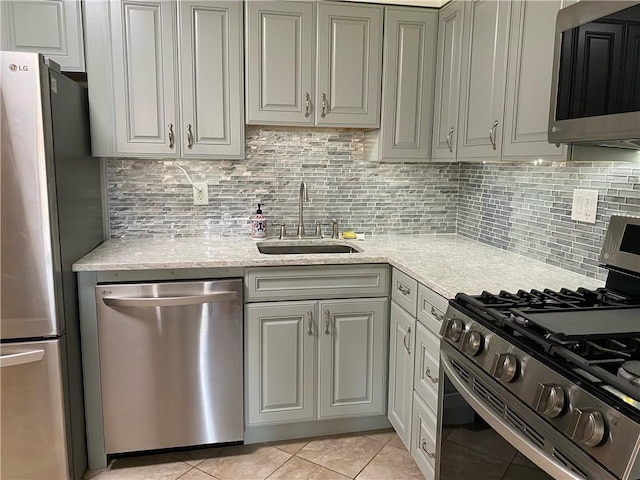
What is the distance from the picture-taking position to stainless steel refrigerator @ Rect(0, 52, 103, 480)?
178 centimetres

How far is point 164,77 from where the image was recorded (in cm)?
232

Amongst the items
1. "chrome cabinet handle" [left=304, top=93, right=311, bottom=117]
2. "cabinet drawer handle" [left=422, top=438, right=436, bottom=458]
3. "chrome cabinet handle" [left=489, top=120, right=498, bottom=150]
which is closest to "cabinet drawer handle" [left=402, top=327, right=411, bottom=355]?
"cabinet drawer handle" [left=422, top=438, right=436, bottom=458]

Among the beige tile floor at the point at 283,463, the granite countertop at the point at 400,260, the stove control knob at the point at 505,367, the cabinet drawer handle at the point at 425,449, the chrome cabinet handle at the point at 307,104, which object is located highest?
the chrome cabinet handle at the point at 307,104

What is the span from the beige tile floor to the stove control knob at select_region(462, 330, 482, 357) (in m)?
0.99

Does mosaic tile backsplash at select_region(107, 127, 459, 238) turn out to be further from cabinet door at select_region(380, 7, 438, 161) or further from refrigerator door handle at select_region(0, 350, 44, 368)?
refrigerator door handle at select_region(0, 350, 44, 368)

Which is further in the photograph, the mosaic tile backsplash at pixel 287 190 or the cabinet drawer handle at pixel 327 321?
the mosaic tile backsplash at pixel 287 190

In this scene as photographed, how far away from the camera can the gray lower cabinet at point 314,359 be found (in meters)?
2.30

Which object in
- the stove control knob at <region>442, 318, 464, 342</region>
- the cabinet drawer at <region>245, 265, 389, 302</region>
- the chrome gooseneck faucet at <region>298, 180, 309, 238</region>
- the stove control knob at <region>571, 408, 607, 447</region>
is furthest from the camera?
the chrome gooseneck faucet at <region>298, 180, 309, 238</region>

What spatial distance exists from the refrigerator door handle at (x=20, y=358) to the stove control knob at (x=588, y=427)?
1825 mm

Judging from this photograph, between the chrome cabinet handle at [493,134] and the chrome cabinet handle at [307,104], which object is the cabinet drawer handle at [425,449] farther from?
the chrome cabinet handle at [307,104]

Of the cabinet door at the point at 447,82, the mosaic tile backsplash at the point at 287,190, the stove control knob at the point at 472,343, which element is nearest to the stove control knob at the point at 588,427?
the stove control knob at the point at 472,343

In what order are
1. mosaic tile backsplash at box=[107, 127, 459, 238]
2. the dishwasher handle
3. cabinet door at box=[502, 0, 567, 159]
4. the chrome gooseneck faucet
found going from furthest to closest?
the chrome gooseneck faucet < mosaic tile backsplash at box=[107, 127, 459, 238] < the dishwasher handle < cabinet door at box=[502, 0, 567, 159]

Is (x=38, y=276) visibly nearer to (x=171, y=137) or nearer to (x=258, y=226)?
(x=171, y=137)

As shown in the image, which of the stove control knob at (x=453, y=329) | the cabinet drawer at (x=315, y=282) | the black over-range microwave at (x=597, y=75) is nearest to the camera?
the black over-range microwave at (x=597, y=75)
